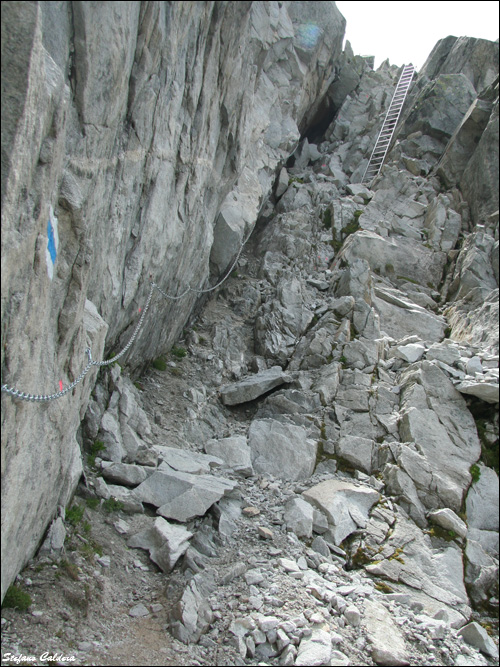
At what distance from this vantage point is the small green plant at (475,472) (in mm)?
15441

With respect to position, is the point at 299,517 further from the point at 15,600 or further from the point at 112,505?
the point at 15,600

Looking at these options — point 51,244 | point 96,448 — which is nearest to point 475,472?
point 96,448

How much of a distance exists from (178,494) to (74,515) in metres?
2.55

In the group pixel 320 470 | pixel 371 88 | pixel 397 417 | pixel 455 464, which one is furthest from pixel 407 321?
pixel 371 88

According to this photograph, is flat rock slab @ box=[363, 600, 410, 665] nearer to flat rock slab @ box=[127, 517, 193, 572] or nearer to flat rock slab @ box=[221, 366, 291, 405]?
flat rock slab @ box=[127, 517, 193, 572]

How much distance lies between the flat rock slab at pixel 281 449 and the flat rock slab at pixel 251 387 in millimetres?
1720

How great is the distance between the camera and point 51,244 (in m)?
6.93

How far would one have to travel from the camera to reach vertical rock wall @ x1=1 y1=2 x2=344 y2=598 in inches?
232

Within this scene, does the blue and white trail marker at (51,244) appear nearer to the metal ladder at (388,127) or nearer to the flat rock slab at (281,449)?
the flat rock slab at (281,449)

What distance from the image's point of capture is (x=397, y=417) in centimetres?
1714

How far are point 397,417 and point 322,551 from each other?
6838 millimetres

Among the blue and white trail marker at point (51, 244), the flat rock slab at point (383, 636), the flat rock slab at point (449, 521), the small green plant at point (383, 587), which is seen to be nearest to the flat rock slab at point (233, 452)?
the small green plant at point (383, 587)

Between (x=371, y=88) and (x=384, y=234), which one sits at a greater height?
(x=371, y=88)

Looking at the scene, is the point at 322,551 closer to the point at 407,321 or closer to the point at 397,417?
the point at 397,417
